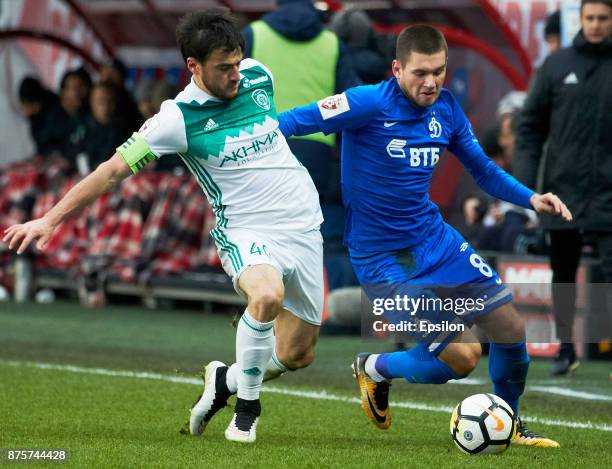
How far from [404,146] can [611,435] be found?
1632 mm

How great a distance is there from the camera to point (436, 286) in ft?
22.3

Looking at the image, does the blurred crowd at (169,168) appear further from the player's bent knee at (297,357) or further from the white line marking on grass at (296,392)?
the player's bent knee at (297,357)

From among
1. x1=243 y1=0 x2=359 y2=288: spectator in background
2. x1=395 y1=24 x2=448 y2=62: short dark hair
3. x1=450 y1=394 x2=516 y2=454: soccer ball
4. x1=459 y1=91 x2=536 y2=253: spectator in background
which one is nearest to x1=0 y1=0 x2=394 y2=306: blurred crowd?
x1=459 y1=91 x2=536 y2=253: spectator in background

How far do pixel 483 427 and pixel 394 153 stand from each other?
1.35 metres

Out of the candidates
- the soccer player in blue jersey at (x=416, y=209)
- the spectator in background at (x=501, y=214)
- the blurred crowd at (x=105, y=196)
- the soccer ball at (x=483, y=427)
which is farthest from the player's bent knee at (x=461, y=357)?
the blurred crowd at (x=105, y=196)

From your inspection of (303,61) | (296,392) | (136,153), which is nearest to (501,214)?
(303,61)

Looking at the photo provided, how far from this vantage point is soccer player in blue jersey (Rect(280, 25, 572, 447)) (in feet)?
22.0

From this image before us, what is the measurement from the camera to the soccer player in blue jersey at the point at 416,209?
671 centimetres

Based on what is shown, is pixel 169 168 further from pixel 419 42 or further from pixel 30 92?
pixel 419 42

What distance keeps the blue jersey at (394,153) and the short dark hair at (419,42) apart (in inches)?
8.7

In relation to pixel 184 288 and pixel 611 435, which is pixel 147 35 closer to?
pixel 184 288

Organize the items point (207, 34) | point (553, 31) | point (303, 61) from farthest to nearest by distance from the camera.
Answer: point (553, 31)
point (303, 61)
point (207, 34)

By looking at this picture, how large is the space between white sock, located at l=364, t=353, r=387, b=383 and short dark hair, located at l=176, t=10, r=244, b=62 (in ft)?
5.19

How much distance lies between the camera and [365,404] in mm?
7070
